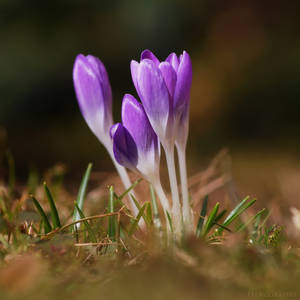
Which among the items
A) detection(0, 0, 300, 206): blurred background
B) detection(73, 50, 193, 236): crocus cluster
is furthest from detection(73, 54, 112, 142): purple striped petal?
detection(0, 0, 300, 206): blurred background

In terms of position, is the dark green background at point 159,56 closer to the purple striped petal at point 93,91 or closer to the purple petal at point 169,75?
the purple striped petal at point 93,91

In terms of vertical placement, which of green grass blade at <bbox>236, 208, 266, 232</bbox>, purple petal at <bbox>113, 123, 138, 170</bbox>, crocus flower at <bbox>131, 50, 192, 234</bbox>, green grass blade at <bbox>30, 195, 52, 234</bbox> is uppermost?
crocus flower at <bbox>131, 50, 192, 234</bbox>

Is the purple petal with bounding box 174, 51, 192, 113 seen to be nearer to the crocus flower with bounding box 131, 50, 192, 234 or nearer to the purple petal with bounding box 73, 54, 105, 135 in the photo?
the crocus flower with bounding box 131, 50, 192, 234

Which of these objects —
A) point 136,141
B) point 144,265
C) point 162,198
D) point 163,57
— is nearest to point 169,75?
point 136,141

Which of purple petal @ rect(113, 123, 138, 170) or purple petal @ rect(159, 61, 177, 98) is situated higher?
purple petal @ rect(159, 61, 177, 98)

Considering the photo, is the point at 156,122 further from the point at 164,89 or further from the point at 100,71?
the point at 100,71

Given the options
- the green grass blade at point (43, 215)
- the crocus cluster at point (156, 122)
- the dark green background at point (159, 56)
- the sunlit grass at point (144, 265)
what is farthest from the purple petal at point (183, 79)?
the dark green background at point (159, 56)

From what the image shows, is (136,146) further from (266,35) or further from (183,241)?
(266,35)
